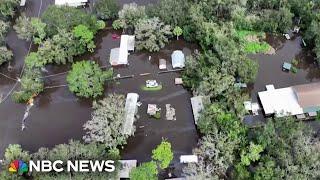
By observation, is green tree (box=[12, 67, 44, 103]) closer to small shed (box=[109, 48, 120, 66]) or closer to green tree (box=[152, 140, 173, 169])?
small shed (box=[109, 48, 120, 66])

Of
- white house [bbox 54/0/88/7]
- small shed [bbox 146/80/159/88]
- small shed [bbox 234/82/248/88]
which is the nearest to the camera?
small shed [bbox 234/82/248/88]

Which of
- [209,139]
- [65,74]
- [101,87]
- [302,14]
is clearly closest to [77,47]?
[65,74]

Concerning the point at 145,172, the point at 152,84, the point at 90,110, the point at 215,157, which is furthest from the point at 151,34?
the point at 145,172

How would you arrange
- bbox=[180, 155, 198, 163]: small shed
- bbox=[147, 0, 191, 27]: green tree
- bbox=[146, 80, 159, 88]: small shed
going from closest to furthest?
1. bbox=[180, 155, 198, 163]: small shed
2. bbox=[146, 80, 159, 88]: small shed
3. bbox=[147, 0, 191, 27]: green tree

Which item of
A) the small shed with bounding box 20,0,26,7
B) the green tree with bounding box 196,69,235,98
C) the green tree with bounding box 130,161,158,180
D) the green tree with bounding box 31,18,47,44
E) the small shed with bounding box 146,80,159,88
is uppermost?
the small shed with bounding box 20,0,26,7

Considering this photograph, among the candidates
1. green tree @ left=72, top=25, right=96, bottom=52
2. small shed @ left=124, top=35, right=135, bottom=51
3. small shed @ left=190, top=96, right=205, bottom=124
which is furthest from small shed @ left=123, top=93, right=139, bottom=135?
green tree @ left=72, top=25, right=96, bottom=52

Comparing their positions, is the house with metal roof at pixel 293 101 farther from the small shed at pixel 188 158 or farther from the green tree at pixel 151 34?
the green tree at pixel 151 34

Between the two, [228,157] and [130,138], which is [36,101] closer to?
[130,138]
